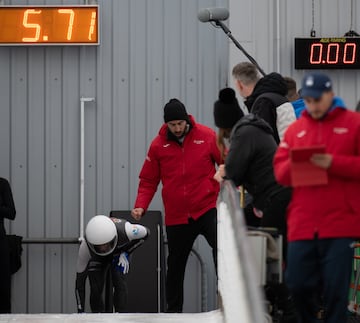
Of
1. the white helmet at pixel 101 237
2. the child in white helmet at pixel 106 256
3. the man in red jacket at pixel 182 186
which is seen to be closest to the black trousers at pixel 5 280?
the child in white helmet at pixel 106 256

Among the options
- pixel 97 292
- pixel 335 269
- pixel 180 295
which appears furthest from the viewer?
pixel 97 292

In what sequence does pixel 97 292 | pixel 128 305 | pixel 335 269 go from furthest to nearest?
pixel 128 305 → pixel 97 292 → pixel 335 269

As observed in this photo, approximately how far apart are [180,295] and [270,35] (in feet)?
12.1

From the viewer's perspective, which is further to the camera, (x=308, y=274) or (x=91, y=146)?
(x=91, y=146)

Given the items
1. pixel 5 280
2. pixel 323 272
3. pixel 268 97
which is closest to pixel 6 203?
pixel 5 280

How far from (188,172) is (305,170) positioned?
424cm

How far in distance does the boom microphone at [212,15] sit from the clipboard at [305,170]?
5.07 meters

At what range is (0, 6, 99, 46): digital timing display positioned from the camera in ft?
39.9

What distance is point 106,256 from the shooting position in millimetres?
10633

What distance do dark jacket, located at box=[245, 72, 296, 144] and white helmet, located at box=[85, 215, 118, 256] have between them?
3012mm

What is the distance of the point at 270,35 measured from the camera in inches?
489

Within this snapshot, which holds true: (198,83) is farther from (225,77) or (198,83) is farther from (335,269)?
(335,269)

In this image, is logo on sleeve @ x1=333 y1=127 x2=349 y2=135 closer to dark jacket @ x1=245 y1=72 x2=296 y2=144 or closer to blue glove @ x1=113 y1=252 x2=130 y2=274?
dark jacket @ x1=245 y1=72 x2=296 y2=144

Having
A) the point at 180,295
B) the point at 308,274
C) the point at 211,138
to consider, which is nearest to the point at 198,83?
the point at 211,138
